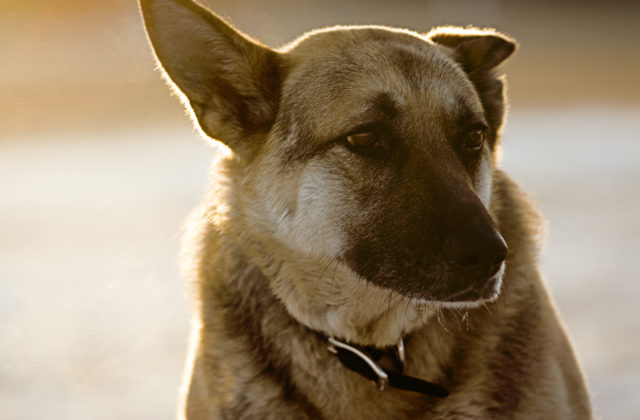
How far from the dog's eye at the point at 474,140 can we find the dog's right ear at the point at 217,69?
63 centimetres

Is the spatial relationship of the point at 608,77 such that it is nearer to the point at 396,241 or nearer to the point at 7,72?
the point at 7,72

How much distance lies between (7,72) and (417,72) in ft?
30.1

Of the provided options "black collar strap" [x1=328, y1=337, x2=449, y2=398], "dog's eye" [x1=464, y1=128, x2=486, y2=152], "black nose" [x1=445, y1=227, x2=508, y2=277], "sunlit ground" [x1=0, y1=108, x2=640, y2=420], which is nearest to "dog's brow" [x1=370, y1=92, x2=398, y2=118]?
"dog's eye" [x1=464, y1=128, x2=486, y2=152]

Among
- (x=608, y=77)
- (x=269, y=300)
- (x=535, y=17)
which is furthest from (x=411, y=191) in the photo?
(x=535, y=17)

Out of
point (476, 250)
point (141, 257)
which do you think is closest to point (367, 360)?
point (476, 250)

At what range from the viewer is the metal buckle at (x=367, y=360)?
2.61 meters

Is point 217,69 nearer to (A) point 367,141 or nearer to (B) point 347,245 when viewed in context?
(A) point 367,141

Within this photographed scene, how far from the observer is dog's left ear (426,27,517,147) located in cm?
301

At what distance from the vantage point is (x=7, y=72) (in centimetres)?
1080

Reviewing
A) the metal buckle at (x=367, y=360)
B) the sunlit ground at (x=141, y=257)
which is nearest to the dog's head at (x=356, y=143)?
the metal buckle at (x=367, y=360)

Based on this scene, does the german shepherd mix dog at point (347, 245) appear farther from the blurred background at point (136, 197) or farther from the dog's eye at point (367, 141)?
the blurred background at point (136, 197)

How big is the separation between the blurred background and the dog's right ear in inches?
48.1

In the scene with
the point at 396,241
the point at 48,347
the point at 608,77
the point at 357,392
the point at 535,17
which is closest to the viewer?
the point at 396,241

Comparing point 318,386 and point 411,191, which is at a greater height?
point 411,191
